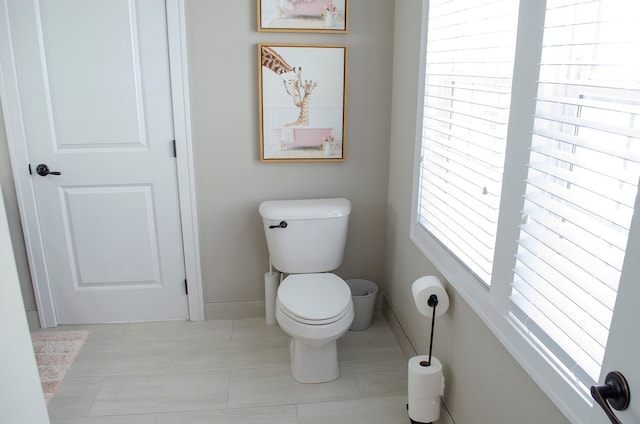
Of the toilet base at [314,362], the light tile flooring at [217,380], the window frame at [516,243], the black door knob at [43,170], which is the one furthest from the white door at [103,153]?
the window frame at [516,243]

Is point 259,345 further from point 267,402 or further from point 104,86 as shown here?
point 104,86

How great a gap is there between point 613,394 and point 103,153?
101 inches

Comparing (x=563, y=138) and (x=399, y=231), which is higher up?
(x=563, y=138)

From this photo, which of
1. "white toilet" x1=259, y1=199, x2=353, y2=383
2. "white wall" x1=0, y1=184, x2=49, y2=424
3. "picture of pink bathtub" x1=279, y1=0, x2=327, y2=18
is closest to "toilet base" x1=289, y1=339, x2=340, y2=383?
"white toilet" x1=259, y1=199, x2=353, y2=383

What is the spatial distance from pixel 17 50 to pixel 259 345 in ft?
6.49

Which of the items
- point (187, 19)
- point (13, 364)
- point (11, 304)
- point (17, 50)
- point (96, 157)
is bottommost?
point (13, 364)

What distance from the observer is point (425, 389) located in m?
1.99

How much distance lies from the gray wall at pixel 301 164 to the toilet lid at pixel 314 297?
15.4 inches

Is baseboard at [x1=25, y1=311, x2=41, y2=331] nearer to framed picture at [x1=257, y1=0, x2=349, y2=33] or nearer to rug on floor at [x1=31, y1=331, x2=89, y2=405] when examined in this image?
rug on floor at [x1=31, y1=331, x2=89, y2=405]

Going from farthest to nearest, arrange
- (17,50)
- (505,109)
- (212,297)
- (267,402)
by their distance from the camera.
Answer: (212,297) < (17,50) < (267,402) < (505,109)

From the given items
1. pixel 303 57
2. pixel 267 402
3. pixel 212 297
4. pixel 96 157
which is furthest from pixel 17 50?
pixel 267 402

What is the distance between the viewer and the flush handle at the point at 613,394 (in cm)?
92

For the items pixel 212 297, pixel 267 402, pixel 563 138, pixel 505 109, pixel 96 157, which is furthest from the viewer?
pixel 212 297

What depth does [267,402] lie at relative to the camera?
2.32 m
